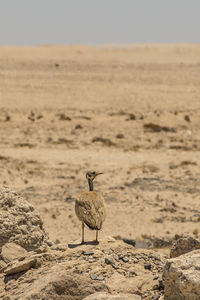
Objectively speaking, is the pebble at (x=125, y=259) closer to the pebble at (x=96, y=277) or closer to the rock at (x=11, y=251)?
the pebble at (x=96, y=277)

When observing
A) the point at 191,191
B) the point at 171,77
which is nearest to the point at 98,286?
the point at 191,191

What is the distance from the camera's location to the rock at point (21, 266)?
7.57m

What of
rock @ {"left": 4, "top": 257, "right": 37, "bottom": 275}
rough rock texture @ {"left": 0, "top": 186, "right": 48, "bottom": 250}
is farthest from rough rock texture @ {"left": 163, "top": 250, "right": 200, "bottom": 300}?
rough rock texture @ {"left": 0, "top": 186, "right": 48, "bottom": 250}

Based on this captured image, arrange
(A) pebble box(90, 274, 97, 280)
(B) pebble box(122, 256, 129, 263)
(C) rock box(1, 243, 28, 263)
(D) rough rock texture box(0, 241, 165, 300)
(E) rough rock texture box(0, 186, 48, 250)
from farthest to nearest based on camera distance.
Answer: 1. (E) rough rock texture box(0, 186, 48, 250)
2. (C) rock box(1, 243, 28, 263)
3. (B) pebble box(122, 256, 129, 263)
4. (A) pebble box(90, 274, 97, 280)
5. (D) rough rock texture box(0, 241, 165, 300)

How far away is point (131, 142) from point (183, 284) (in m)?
27.9

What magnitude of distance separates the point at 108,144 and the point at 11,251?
2353 cm

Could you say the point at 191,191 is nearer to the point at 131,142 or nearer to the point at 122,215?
the point at 122,215

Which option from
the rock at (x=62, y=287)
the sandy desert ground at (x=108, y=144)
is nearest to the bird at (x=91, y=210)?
the rock at (x=62, y=287)

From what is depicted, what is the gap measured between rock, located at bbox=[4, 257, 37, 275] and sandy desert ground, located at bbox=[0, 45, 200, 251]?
5.40m

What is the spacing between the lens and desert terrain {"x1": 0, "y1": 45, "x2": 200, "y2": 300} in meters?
18.9

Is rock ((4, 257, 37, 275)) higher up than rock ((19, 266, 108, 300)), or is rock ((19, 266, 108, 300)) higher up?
rock ((4, 257, 37, 275))

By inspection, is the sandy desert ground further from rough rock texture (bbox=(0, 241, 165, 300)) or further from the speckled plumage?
rough rock texture (bbox=(0, 241, 165, 300))

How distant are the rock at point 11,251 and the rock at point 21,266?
1.14 meters

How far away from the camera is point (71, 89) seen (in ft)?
191
